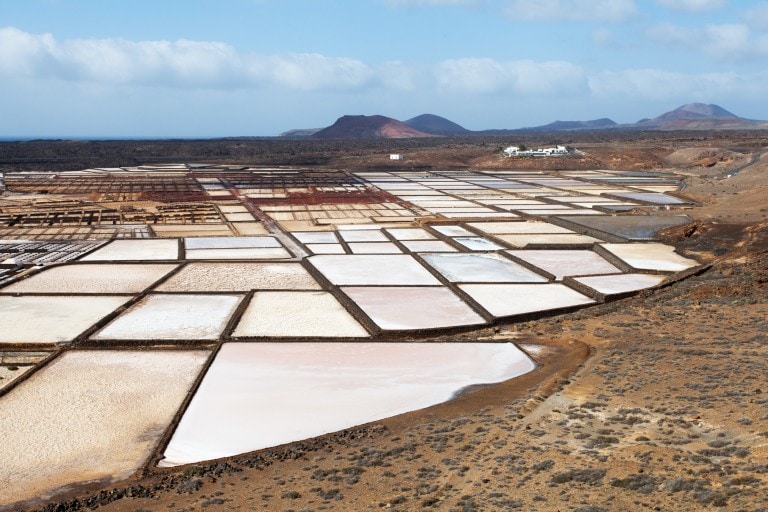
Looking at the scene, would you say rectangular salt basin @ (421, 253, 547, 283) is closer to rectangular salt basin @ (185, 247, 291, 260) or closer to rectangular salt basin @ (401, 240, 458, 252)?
rectangular salt basin @ (401, 240, 458, 252)

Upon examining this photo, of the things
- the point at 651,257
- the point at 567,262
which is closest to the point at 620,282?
the point at 567,262

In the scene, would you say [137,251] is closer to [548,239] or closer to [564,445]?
[548,239]

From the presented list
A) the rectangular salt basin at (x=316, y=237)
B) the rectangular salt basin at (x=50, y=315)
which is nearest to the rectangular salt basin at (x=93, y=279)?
the rectangular salt basin at (x=50, y=315)

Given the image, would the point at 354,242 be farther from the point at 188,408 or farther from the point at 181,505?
the point at 181,505

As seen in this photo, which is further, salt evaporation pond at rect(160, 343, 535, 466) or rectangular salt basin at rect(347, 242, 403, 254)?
rectangular salt basin at rect(347, 242, 403, 254)

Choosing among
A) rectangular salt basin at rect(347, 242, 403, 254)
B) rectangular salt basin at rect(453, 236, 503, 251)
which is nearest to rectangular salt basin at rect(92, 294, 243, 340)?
rectangular salt basin at rect(347, 242, 403, 254)

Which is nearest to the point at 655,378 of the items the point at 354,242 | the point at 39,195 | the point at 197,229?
the point at 354,242
